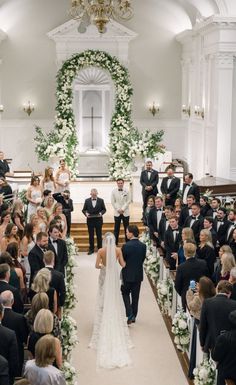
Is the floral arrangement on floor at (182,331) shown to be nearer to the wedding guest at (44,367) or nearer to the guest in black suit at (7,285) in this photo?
the guest in black suit at (7,285)

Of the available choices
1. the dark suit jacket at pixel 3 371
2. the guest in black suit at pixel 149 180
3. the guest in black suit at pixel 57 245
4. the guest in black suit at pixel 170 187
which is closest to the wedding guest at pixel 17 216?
the guest in black suit at pixel 57 245

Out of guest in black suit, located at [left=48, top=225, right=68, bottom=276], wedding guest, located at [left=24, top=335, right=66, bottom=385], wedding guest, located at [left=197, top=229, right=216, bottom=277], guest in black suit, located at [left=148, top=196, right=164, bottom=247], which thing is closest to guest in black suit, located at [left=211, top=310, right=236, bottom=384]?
wedding guest, located at [left=24, top=335, right=66, bottom=385]

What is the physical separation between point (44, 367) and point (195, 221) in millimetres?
7238

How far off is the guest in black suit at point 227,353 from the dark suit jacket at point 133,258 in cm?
440

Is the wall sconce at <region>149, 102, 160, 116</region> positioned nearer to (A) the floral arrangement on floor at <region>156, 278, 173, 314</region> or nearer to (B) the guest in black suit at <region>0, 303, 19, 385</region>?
(A) the floral arrangement on floor at <region>156, 278, 173, 314</region>

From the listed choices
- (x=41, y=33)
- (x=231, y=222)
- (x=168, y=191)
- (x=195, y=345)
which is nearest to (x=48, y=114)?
(x=41, y=33)

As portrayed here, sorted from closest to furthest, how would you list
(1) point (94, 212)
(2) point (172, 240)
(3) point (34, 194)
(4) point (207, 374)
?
(4) point (207, 374), (2) point (172, 240), (3) point (34, 194), (1) point (94, 212)

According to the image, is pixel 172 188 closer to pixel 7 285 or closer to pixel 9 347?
pixel 7 285

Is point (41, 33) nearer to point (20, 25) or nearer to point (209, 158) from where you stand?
point (20, 25)

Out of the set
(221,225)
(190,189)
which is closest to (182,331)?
(221,225)

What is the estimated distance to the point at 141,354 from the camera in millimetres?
10836

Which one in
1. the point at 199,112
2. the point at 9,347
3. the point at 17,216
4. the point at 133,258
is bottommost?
the point at 133,258

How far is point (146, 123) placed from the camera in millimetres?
27250

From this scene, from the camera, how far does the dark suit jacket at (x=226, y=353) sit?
702cm
